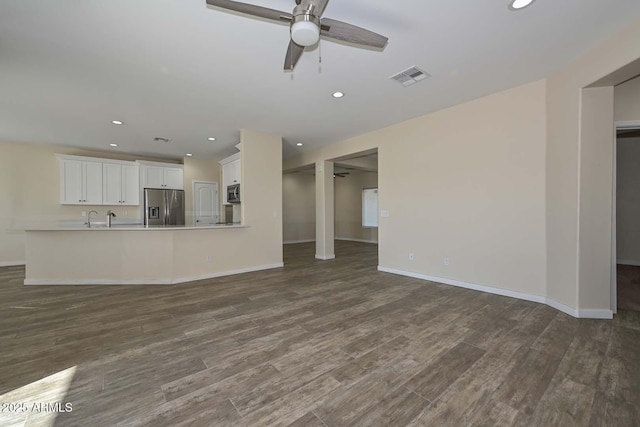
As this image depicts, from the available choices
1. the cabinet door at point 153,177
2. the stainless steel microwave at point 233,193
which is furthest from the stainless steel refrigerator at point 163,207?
the stainless steel microwave at point 233,193

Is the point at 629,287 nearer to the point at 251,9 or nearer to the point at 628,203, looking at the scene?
the point at 628,203

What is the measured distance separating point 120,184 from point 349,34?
7.15 m

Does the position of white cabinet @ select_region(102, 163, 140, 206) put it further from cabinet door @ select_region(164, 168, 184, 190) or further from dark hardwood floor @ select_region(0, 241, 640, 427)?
dark hardwood floor @ select_region(0, 241, 640, 427)

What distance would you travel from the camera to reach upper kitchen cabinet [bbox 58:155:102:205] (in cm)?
599

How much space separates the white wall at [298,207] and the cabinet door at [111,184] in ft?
15.9

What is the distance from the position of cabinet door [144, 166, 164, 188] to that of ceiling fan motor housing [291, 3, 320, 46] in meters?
6.78

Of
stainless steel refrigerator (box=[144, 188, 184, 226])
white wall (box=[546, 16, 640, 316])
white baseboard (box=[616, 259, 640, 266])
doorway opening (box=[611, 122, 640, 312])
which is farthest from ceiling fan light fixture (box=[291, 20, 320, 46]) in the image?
white baseboard (box=[616, 259, 640, 266])

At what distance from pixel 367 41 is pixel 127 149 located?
6.86 meters

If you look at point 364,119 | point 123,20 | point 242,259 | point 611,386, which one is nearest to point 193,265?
point 242,259

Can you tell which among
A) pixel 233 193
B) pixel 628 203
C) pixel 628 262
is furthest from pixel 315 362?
pixel 628 203

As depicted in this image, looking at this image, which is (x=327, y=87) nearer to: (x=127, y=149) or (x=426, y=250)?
(x=426, y=250)

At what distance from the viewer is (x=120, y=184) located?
6.61m

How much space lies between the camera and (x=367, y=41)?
199 cm

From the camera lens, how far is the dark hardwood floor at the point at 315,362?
5.04 feet
